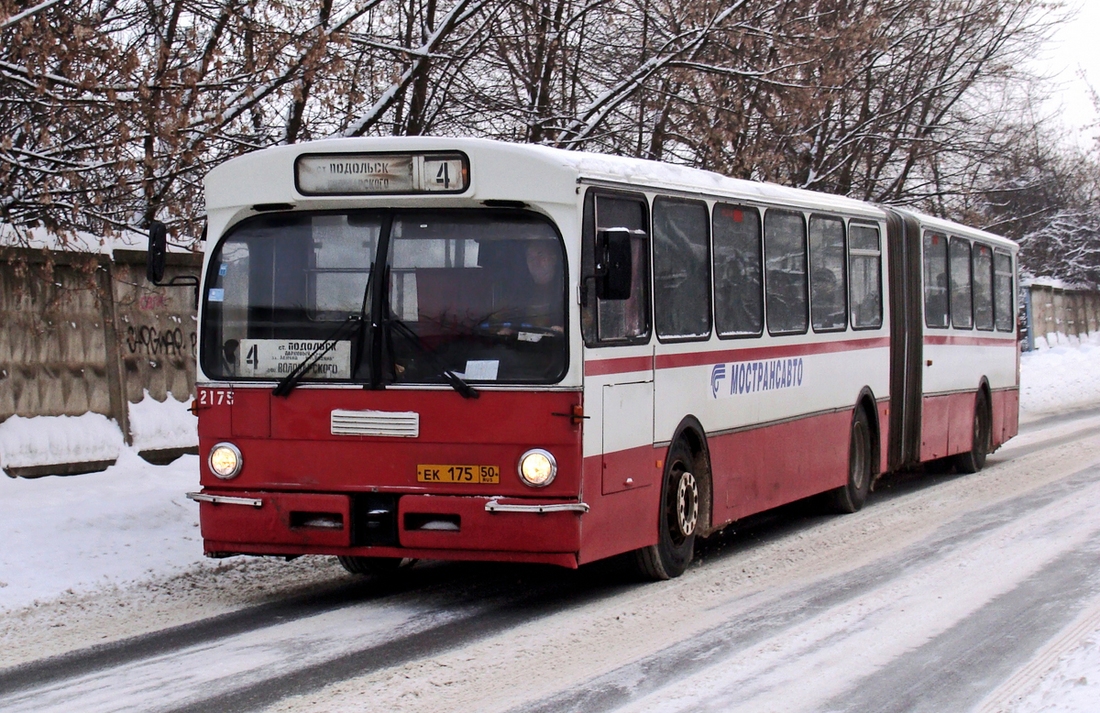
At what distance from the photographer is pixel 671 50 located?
55.6ft

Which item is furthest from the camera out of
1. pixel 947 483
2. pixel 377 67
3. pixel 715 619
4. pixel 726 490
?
pixel 947 483

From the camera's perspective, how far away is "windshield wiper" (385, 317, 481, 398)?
8.70m

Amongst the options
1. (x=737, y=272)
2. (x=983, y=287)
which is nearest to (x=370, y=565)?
(x=737, y=272)

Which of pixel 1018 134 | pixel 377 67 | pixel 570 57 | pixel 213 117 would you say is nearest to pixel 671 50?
pixel 570 57

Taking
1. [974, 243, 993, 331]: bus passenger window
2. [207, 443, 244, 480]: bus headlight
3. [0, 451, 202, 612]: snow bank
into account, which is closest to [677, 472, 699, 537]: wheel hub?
[207, 443, 244, 480]: bus headlight

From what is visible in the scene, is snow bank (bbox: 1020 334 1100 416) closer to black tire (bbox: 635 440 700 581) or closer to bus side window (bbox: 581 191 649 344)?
black tire (bbox: 635 440 700 581)

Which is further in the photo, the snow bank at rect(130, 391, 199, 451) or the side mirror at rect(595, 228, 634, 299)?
the snow bank at rect(130, 391, 199, 451)

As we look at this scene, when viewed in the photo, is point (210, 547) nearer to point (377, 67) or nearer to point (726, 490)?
point (726, 490)

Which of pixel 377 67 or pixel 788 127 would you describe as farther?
pixel 788 127

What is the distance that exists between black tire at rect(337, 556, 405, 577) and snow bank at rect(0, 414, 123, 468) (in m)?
3.97

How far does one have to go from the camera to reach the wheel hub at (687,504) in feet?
33.5

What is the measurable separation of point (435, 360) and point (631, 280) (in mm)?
1234

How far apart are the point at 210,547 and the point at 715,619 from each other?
9.97 feet

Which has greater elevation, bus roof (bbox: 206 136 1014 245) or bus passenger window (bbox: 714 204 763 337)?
bus roof (bbox: 206 136 1014 245)
